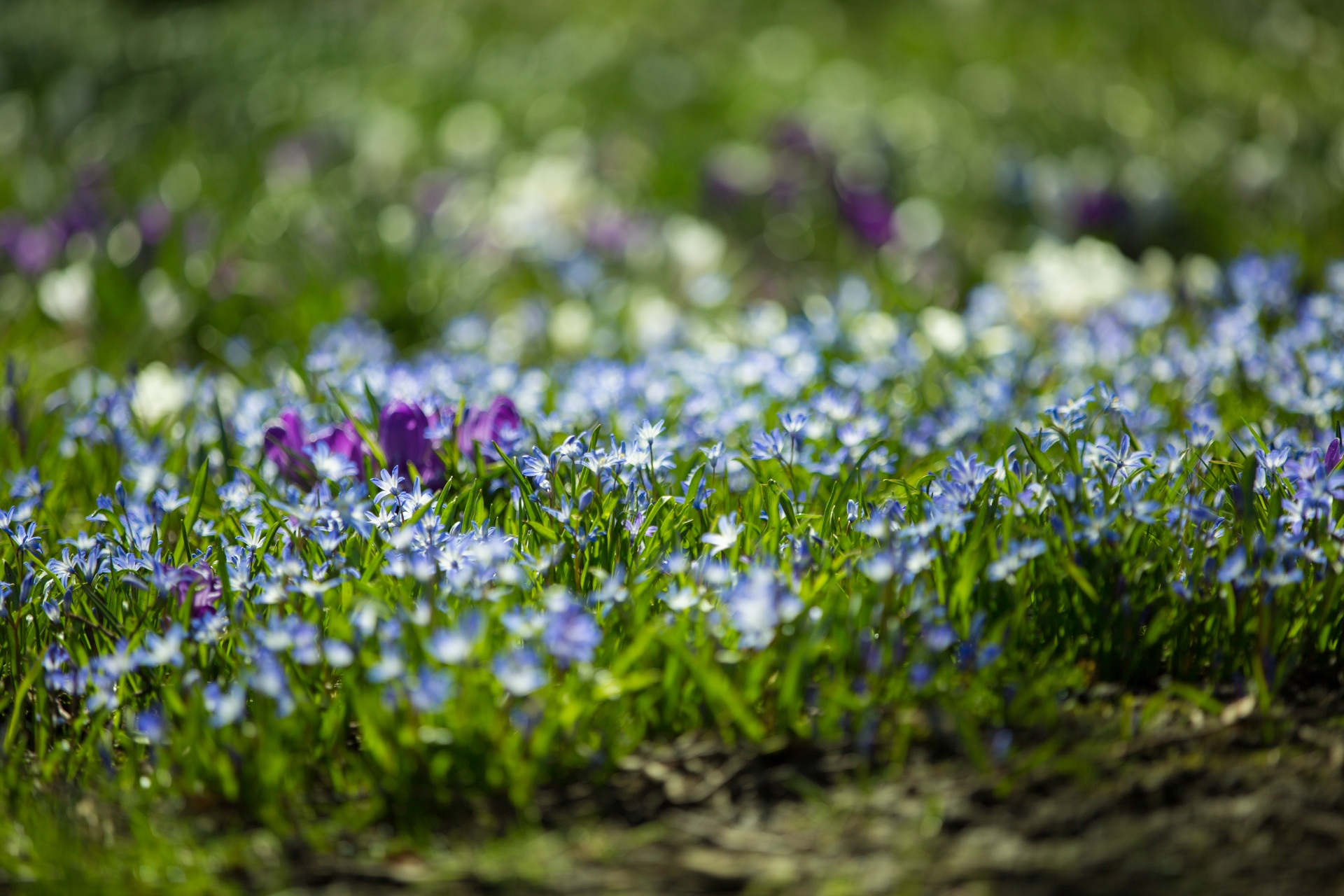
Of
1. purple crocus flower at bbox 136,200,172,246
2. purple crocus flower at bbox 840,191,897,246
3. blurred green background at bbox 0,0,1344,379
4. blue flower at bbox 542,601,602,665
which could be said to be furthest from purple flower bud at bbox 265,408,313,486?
purple crocus flower at bbox 840,191,897,246

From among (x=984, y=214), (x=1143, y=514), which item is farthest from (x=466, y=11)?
(x=1143, y=514)

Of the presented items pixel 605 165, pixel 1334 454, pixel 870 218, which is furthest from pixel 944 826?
pixel 605 165

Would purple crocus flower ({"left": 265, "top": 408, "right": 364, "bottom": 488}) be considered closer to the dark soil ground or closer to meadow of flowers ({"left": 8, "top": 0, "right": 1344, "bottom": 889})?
meadow of flowers ({"left": 8, "top": 0, "right": 1344, "bottom": 889})

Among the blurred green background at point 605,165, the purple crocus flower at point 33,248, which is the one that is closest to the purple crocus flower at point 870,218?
the blurred green background at point 605,165

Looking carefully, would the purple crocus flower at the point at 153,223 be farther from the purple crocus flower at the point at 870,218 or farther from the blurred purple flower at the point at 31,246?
the purple crocus flower at the point at 870,218

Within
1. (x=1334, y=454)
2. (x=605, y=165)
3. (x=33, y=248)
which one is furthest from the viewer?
(x=605, y=165)

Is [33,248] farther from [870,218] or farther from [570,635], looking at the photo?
[570,635]
